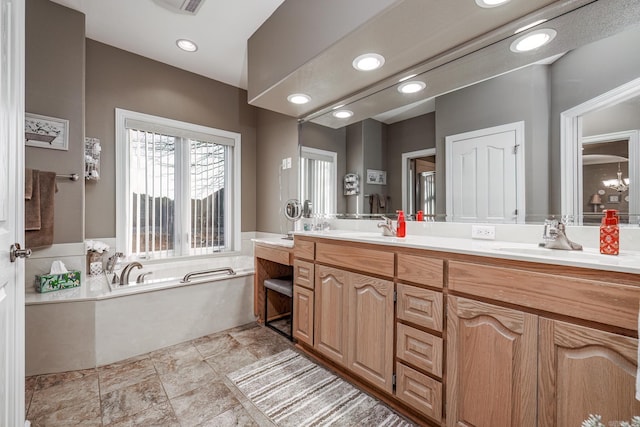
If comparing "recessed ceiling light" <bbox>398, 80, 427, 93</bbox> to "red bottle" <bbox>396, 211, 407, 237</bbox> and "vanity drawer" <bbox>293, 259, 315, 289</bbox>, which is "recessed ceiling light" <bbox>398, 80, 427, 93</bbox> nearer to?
"red bottle" <bbox>396, 211, 407, 237</bbox>

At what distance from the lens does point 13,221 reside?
40.6 inches

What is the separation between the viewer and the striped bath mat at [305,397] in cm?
150

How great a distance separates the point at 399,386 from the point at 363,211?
128cm

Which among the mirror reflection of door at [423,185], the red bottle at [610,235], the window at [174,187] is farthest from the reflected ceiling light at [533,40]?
the window at [174,187]

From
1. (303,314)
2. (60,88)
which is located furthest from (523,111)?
(60,88)

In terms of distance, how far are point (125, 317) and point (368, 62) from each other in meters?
2.48

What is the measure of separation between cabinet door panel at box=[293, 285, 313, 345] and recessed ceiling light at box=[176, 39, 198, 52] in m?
2.39

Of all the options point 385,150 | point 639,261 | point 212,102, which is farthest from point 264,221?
point 639,261

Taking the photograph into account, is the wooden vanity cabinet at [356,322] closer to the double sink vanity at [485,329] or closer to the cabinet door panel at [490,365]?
the double sink vanity at [485,329]

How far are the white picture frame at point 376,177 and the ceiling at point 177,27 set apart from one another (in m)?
1.43

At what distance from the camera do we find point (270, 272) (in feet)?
9.31

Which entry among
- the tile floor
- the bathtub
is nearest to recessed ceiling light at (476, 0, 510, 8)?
the tile floor

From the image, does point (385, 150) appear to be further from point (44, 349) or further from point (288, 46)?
point (44, 349)

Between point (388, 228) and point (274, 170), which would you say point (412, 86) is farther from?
point (274, 170)
